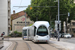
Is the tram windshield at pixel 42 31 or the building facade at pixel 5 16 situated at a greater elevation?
the building facade at pixel 5 16

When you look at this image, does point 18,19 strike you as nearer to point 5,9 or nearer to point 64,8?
point 5,9

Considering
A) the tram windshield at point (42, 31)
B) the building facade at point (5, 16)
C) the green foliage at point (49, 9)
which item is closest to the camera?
the tram windshield at point (42, 31)

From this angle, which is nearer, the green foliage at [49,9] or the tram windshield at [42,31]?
the tram windshield at [42,31]

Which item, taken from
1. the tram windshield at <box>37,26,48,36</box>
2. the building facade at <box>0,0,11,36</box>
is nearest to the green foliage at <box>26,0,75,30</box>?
the building facade at <box>0,0,11,36</box>

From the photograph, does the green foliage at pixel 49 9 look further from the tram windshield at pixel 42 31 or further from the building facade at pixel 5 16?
the tram windshield at pixel 42 31

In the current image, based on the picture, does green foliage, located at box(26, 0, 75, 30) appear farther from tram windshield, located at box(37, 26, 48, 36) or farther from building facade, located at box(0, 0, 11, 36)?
tram windshield, located at box(37, 26, 48, 36)

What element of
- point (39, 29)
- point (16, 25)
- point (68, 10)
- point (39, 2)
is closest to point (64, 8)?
point (68, 10)

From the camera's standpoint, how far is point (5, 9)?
67312 mm

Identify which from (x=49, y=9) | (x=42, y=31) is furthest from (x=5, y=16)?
(x=42, y=31)

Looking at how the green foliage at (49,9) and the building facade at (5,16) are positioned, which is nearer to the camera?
the green foliage at (49,9)

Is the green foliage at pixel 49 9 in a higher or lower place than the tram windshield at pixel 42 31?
higher

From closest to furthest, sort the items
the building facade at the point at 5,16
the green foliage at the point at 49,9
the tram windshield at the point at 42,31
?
the tram windshield at the point at 42,31 < the green foliage at the point at 49,9 < the building facade at the point at 5,16

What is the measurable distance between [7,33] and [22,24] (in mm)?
24440

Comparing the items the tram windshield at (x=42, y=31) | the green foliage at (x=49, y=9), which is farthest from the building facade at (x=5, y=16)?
the tram windshield at (x=42, y=31)
